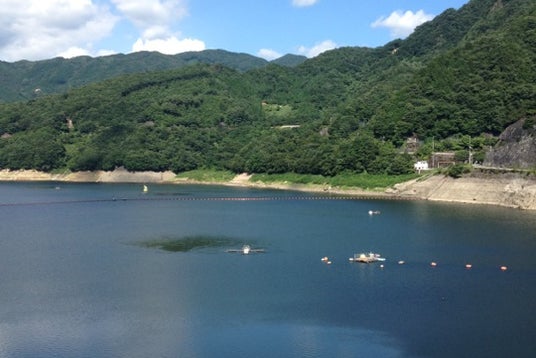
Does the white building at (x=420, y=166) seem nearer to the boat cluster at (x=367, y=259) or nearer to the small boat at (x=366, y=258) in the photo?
the boat cluster at (x=367, y=259)

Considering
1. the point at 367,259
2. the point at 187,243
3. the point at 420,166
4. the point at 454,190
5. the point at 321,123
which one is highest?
the point at 321,123

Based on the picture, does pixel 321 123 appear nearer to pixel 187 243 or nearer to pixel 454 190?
pixel 454 190

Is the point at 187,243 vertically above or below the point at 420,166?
below

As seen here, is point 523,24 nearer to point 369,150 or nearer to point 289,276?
point 369,150

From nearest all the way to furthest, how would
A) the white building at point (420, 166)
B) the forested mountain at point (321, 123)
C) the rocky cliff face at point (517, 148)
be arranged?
the rocky cliff face at point (517, 148), the white building at point (420, 166), the forested mountain at point (321, 123)

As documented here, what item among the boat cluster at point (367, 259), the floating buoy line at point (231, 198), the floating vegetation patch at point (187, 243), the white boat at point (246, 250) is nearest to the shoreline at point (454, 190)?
the floating buoy line at point (231, 198)

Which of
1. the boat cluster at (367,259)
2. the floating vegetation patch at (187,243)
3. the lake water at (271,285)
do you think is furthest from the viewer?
the floating vegetation patch at (187,243)

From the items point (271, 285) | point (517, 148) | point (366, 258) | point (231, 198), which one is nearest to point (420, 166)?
point (517, 148)
